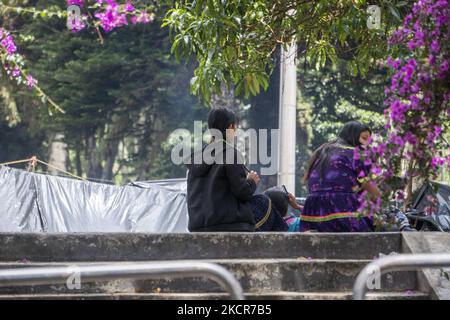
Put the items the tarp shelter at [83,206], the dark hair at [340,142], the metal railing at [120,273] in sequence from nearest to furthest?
the metal railing at [120,273] < the dark hair at [340,142] < the tarp shelter at [83,206]

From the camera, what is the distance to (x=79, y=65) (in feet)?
82.8

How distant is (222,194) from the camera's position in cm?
683

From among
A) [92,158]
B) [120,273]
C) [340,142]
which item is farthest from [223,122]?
[92,158]

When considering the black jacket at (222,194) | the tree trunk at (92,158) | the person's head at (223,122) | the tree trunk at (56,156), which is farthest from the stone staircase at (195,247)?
the tree trunk at (56,156)

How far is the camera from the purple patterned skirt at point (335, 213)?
7109 millimetres

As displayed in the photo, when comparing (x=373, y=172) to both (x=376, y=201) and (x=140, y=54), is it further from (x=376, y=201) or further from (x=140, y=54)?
(x=140, y=54)

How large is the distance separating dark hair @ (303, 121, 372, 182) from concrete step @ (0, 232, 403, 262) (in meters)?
0.93

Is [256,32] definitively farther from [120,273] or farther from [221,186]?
[120,273]

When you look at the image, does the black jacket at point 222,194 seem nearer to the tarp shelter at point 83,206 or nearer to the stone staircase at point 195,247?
the stone staircase at point 195,247

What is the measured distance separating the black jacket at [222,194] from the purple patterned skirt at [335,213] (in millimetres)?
580

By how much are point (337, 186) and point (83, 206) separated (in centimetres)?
694

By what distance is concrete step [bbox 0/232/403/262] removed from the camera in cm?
638
